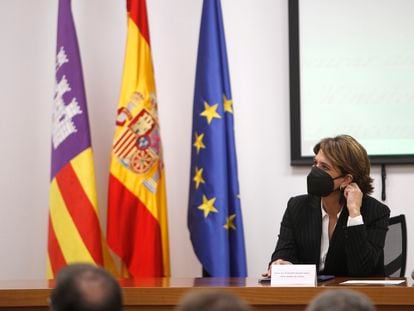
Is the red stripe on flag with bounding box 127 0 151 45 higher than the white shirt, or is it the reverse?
the red stripe on flag with bounding box 127 0 151 45

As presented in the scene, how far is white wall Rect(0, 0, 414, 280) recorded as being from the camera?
4.80m

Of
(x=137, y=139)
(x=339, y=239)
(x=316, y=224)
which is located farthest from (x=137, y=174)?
(x=339, y=239)

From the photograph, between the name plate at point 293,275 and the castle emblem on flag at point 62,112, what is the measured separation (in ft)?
6.44

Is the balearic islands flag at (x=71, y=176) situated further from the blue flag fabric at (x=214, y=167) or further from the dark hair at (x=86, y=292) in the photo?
the dark hair at (x=86, y=292)

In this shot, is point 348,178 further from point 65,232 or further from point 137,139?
point 65,232

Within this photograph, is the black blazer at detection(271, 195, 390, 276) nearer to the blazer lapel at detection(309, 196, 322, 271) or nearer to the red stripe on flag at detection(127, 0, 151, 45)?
the blazer lapel at detection(309, 196, 322, 271)

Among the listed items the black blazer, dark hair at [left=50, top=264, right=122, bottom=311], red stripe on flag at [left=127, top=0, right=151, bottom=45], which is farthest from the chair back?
dark hair at [left=50, top=264, right=122, bottom=311]

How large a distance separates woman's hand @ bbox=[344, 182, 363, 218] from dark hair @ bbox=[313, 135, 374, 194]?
84mm

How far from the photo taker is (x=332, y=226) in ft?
11.8

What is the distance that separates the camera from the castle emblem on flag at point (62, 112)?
4.54m

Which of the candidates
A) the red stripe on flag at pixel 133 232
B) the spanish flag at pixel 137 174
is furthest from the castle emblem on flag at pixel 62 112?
the red stripe on flag at pixel 133 232

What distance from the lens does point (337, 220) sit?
3541 millimetres

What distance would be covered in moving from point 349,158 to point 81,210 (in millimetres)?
1642

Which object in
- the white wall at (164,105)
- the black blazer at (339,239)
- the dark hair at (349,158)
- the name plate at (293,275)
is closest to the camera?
the name plate at (293,275)
